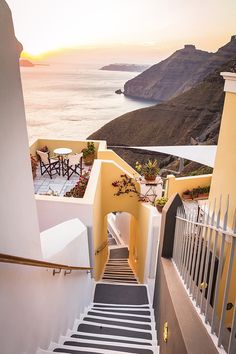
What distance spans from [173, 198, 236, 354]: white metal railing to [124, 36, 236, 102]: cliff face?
5051cm

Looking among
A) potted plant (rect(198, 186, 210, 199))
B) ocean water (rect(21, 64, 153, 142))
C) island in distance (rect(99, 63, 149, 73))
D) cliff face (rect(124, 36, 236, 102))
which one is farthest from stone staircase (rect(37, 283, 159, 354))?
cliff face (rect(124, 36, 236, 102))

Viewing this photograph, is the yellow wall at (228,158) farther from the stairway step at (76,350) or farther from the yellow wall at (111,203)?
the yellow wall at (111,203)

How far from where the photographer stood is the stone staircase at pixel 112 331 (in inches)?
162

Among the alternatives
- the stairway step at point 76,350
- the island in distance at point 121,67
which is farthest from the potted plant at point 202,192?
the island in distance at point 121,67

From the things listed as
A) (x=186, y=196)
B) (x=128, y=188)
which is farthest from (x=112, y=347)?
(x=186, y=196)

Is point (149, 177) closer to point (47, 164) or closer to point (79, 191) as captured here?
point (79, 191)

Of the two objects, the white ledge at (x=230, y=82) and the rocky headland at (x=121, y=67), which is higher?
the rocky headland at (x=121, y=67)

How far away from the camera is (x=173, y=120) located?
A: 147 ft

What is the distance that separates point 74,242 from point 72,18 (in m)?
14.3

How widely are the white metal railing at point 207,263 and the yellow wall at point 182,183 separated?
5.57 meters

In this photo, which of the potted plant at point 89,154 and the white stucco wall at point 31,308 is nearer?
the white stucco wall at point 31,308

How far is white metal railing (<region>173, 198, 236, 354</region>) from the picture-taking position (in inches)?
79.5

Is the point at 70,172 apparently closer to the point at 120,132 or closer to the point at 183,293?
the point at 183,293

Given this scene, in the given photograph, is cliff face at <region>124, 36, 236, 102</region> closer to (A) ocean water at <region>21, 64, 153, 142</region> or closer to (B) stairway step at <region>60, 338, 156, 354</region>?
(A) ocean water at <region>21, 64, 153, 142</region>
